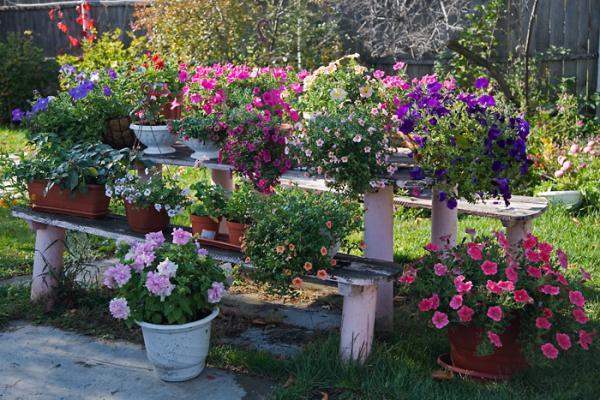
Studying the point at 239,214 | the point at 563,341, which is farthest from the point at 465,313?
the point at 239,214

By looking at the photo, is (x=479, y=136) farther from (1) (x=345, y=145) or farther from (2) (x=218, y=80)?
(2) (x=218, y=80)

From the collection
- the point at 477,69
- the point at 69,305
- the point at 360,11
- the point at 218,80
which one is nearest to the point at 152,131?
the point at 218,80

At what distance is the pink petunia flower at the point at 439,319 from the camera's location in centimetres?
360

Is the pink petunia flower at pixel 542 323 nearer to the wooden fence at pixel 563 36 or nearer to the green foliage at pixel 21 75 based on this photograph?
the wooden fence at pixel 563 36

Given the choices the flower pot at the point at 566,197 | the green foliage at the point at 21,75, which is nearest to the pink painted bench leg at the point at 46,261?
the flower pot at the point at 566,197

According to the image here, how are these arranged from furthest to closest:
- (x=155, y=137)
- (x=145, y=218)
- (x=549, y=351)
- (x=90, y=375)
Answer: (x=155, y=137) → (x=145, y=218) → (x=90, y=375) → (x=549, y=351)

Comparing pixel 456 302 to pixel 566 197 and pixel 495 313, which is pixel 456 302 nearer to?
pixel 495 313

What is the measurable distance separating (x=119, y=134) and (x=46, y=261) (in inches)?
34.3

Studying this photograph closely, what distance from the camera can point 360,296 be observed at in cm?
382

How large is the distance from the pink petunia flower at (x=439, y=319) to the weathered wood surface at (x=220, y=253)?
0.29m

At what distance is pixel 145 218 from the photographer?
4.48m

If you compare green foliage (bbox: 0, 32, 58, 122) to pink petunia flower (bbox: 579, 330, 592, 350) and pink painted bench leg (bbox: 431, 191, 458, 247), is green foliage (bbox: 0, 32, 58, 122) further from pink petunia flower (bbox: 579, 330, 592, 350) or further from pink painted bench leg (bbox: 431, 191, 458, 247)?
pink petunia flower (bbox: 579, 330, 592, 350)

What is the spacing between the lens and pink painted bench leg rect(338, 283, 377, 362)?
12.6 ft

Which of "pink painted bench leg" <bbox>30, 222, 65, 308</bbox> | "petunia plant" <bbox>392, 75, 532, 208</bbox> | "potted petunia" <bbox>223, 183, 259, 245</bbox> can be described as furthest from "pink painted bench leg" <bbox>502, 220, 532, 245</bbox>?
"pink painted bench leg" <bbox>30, 222, 65, 308</bbox>
